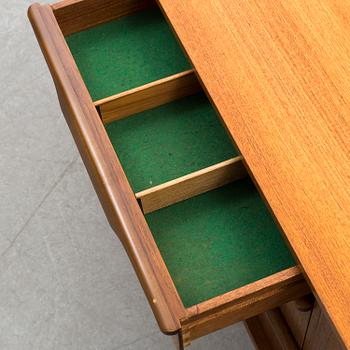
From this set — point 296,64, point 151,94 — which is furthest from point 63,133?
point 296,64

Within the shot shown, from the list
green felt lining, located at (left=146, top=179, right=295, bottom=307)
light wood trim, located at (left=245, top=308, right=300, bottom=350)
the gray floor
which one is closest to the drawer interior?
green felt lining, located at (left=146, top=179, right=295, bottom=307)

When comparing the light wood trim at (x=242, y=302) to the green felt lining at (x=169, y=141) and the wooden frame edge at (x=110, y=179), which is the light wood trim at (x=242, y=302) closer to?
the wooden frame edge at (x=110, y=179)

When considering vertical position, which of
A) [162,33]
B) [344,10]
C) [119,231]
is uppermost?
[162,33]

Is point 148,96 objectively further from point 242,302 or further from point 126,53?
point 242,302

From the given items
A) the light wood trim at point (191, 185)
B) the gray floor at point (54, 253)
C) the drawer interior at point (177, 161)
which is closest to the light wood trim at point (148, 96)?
the drawer interior at point (177, 161)

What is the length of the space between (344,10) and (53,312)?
41.0 inches

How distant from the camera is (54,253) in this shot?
205 centimetres

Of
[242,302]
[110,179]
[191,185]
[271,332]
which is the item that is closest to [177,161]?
[191,185]

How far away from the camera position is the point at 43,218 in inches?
82.8

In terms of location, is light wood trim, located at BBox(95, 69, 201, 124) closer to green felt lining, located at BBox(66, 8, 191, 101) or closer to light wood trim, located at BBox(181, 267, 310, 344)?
green felt lining, located at BBox(66, 8, 191, 101)

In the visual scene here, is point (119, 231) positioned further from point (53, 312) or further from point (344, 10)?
point (53, 312)

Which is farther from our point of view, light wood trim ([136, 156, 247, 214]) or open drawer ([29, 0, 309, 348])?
light wood trim ([136, 156, 247, 214])

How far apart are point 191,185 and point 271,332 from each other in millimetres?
556

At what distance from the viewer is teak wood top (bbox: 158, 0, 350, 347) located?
1.21 metres
